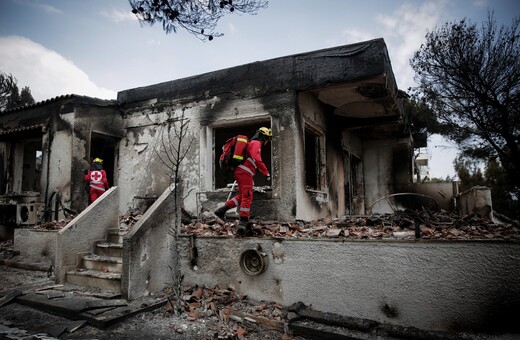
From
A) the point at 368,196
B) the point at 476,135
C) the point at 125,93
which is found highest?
the point at 125,93

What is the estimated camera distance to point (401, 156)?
11734 mm

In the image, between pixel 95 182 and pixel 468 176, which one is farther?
pixel 468 176

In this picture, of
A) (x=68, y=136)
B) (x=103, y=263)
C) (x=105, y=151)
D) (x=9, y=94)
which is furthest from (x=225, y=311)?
(x=9, y=94)

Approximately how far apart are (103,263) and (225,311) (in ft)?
8.69

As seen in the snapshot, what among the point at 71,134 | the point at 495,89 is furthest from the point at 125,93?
the point at 495,89

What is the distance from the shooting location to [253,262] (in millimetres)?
5000

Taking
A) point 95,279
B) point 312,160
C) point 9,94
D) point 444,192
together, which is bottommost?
point 95,279

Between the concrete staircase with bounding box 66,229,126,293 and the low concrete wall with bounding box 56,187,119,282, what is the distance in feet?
0.43

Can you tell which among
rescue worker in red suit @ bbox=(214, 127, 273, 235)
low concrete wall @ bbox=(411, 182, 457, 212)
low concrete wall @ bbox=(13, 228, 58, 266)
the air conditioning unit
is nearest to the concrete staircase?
low concrete wall @ bbox=(13, 228, 58, 266)

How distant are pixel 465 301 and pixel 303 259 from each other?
203cm

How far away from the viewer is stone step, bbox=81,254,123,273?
5.58 meters

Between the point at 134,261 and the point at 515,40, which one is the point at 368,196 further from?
the point at 134,261

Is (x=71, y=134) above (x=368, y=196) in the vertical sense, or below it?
above

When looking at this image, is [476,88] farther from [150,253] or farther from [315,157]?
[150,253]
